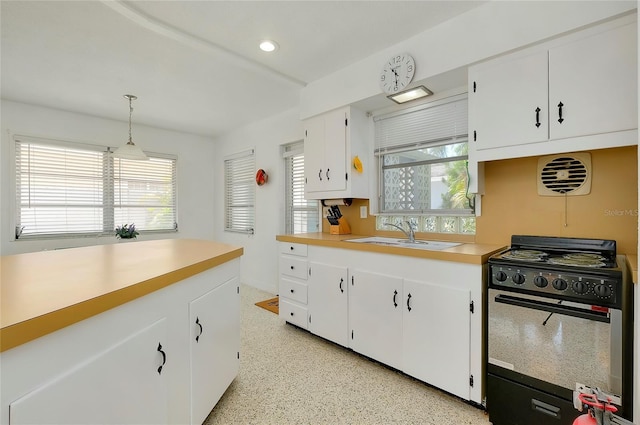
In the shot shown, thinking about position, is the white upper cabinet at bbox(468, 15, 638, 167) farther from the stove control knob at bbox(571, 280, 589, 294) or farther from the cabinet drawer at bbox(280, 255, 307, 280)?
the cabinet drawer at bbox(280, 255, 307, 280)

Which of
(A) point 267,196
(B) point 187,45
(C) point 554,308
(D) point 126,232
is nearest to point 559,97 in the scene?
(C) point 554,308

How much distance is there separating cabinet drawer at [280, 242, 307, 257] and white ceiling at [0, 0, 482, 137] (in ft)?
5.54

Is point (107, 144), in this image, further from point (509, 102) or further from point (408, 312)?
point (509, 102)

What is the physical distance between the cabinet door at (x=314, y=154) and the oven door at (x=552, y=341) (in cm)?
196

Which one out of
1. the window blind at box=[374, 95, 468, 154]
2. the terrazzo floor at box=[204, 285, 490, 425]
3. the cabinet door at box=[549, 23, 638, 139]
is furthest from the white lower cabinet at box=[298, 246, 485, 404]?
the window blind at box=[374, 95, 468, 154]

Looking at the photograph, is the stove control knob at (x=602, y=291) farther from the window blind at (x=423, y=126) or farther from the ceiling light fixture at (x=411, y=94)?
the ceiling light fixture at (x=411, y=94)

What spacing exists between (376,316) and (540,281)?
3.65ft

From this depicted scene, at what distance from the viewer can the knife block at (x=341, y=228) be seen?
3243 millimetres

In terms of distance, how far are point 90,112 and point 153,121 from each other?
29.7 inches

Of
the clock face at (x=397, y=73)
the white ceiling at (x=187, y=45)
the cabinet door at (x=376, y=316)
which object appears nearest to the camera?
the white ceiling at (x=187, y=45)

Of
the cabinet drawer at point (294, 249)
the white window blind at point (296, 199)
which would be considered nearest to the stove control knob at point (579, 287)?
the cabinet drawer at point (294, 249)

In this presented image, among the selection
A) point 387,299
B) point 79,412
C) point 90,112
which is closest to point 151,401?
point 79,412

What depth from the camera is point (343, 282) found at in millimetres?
2537

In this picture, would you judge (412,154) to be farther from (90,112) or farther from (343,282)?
(90,112)
